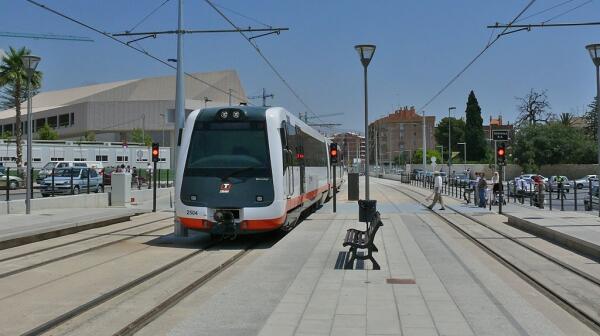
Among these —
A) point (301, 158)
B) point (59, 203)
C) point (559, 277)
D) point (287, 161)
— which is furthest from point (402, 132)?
point (559, 277)

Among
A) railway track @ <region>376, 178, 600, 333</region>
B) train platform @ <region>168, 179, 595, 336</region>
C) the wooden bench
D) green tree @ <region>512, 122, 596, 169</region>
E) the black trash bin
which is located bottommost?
railway track @ <region>376, 178, 600, 333</region>

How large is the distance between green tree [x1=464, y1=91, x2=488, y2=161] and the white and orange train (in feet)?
367

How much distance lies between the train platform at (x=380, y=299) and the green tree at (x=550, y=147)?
238 ft

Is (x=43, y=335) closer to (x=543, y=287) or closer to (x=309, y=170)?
(x=543, y=287)

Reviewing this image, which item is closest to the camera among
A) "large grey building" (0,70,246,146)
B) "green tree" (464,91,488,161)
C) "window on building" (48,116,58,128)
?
"large grey building" (0,70,246,146)

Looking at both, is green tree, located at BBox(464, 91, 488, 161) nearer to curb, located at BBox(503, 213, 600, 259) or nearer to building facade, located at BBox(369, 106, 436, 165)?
building facade, located at BBox(369, 106, 436, 165)

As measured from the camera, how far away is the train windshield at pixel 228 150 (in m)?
13.1

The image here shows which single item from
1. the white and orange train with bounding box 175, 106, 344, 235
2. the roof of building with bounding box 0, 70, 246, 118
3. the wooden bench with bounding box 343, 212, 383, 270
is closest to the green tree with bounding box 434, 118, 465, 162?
the roof of building with bounding box 0, 70, 246, 118

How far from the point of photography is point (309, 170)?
1961cm

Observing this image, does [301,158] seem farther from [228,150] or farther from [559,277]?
[559,277]

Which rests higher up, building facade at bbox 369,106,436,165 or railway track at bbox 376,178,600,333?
building facade at bbox 369,106,436,165

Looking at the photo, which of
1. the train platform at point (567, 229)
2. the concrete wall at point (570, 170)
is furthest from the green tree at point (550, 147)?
the train platform at point (567, 229)

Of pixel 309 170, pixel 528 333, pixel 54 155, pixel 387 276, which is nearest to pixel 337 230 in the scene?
pixel 309 170

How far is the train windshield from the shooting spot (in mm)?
13055
